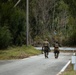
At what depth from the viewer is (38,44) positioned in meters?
61.1

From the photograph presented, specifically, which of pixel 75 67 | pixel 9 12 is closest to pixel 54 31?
pixel 9 12

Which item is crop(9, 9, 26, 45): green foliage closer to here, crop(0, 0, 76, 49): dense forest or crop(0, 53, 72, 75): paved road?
crop(0, 0, 76, 49): dense forest

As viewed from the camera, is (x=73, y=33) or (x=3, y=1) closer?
(x=3, y=1)

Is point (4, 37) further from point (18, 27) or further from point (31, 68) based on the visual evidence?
point (31, 68)

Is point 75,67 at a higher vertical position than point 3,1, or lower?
lower

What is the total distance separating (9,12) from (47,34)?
80.8 feet

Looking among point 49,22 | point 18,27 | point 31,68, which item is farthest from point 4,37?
point 49,22

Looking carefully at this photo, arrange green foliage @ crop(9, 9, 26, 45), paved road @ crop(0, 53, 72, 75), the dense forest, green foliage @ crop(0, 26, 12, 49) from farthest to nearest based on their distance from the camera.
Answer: the dense forest, green foliage @ crop(9, 9, 26, 45), green foliage @ crop(0, 26, 12, 49), paved road @ crop(0, 53, 72, 75)

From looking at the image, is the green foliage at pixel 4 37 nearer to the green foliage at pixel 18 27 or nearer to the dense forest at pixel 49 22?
the green foliage at pixel 18 27

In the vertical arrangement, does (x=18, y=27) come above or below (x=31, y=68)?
above

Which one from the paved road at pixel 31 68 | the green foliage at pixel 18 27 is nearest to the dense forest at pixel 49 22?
the green foliage at pixel 18 27

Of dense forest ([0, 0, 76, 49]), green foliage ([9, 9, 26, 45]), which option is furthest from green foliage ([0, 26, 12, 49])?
dense forest ([0, 0, 76, 49])

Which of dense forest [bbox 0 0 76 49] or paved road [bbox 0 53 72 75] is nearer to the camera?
paved road [bbox 0 53 72 75]

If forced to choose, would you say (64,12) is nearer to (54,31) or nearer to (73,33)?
(54,31)
